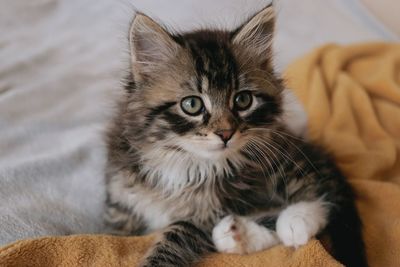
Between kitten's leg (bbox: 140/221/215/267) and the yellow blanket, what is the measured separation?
0.15 feet

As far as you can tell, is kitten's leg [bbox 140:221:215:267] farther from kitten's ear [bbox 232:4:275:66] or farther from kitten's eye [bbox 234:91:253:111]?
kitten's ear [bbox 232:4:275:66]

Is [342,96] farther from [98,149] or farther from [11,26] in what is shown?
[11,26]

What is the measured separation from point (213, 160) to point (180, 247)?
0.27m

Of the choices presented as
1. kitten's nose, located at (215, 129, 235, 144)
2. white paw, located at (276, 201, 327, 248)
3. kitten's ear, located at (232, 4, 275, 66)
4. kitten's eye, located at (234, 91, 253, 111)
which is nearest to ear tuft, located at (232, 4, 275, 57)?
kitten's ear, located at (232, 4, 275, 66)

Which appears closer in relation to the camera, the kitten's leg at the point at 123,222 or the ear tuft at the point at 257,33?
the ear tuft at the point at 257,33

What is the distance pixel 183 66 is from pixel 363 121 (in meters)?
1.00

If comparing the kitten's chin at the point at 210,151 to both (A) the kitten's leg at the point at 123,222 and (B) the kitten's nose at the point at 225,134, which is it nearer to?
(B) the kitten's nose at the point at 225,134

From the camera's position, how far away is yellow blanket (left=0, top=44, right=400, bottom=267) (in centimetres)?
121

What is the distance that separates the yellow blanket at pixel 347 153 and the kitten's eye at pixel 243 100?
1.37 feet

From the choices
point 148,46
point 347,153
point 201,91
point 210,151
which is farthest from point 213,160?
point 347,153

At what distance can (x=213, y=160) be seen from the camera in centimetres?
140

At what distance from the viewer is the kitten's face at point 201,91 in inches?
49.6

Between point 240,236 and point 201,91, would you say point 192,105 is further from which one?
point 240,236

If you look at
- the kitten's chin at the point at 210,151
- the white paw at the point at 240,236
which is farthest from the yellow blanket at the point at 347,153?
the kitten's chin at the point at 210,151
